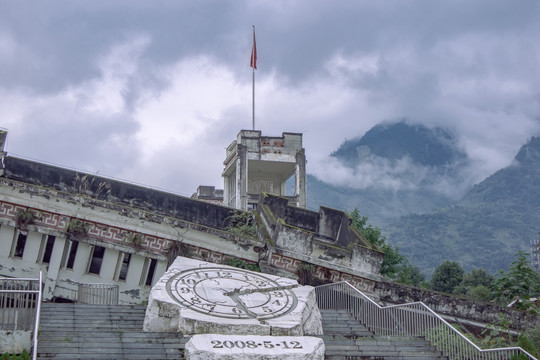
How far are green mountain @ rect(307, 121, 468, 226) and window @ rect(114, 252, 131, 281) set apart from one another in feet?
441

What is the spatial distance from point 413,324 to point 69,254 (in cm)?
1066

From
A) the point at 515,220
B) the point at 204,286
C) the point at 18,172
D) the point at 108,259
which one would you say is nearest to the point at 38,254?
the point at 108,259

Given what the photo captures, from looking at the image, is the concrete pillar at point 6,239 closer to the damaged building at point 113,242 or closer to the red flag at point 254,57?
the damaged building at point 113,242

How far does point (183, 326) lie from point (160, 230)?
7122 millimetres

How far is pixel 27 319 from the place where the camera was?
996cm

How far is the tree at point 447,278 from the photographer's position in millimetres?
41312

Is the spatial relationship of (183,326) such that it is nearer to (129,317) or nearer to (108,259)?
(129,317)

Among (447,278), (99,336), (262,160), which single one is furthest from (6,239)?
(447,278)

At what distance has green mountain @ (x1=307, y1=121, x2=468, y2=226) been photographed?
16225cm

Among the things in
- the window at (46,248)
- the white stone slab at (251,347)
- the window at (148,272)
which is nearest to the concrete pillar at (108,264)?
the window at (148,272)

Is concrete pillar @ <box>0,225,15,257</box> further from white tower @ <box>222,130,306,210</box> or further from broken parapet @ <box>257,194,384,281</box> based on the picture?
white tower @ <box>222,130,306,210</box>

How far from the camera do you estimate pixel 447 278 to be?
137 ft

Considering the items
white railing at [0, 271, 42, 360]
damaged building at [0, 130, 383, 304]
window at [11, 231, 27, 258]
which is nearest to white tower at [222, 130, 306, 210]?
damaged building at [0, 130, 383, 304]

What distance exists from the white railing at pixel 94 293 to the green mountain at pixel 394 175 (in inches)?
5387
